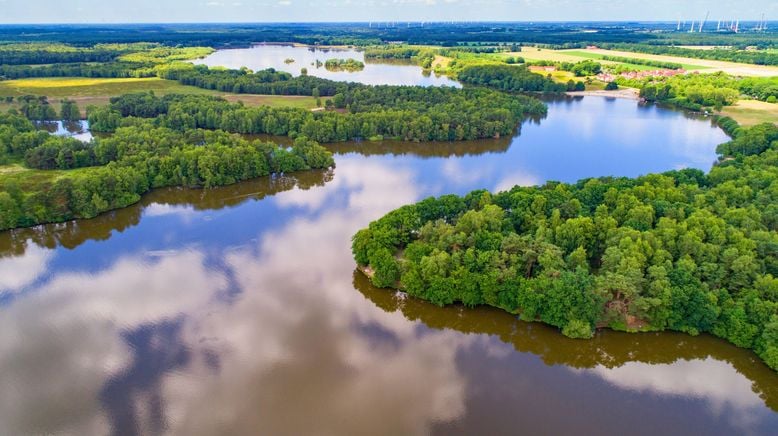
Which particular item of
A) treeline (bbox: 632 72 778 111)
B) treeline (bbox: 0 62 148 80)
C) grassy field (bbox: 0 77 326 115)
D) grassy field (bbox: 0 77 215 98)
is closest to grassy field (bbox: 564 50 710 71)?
treeline (bbox: 632 72 778 111)

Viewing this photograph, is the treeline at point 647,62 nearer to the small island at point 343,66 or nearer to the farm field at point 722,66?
the farm field at point 722,66

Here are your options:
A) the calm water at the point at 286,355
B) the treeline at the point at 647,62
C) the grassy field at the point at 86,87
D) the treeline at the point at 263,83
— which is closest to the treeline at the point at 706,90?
the treeline at the point at 647,62

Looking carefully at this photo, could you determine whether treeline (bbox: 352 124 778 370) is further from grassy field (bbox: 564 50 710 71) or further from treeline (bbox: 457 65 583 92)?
grassy field (bbox: 564 50 710 71)

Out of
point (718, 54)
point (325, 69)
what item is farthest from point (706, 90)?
point (325, 69)

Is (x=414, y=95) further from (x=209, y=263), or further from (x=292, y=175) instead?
(x=209, y=263)

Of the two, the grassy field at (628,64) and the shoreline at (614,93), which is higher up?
the grassy field at (628,64)
